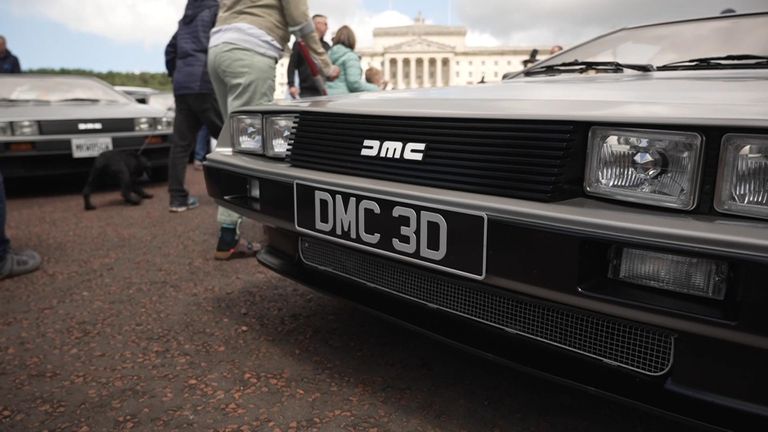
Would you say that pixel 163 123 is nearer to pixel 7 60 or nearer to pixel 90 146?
pixel 90 146

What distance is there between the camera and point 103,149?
5.41m

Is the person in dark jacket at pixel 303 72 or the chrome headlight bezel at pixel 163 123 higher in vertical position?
the person in dark jacket at pixel 303 72

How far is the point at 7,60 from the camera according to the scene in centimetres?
812

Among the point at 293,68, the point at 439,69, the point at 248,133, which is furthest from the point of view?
the point at 439,69

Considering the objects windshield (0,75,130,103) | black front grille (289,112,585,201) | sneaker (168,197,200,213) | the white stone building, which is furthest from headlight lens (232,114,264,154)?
the white stone building

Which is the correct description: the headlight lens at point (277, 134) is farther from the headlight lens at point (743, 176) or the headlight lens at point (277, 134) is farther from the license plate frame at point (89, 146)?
the license plate frame at point (89, 146)

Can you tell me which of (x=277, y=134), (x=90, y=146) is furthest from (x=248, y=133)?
(x=90, y=146)

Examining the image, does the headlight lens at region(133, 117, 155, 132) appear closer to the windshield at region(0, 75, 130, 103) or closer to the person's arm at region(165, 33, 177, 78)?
the windshield at region(0, 75, 130, 103)

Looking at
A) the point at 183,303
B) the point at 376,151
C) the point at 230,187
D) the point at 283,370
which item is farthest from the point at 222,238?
the point at 376,151

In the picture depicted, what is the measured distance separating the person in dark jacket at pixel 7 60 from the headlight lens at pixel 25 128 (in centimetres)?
392

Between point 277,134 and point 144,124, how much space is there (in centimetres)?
441

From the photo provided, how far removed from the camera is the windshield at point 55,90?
19.0ft

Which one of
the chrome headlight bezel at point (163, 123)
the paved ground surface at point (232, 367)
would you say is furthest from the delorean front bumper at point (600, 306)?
the chrome headlight bezel at point (163, 123)

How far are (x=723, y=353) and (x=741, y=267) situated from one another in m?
0.20
